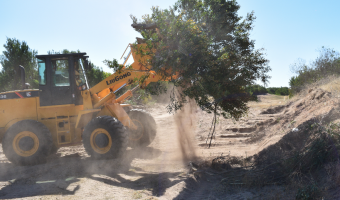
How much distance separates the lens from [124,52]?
25.2 ft

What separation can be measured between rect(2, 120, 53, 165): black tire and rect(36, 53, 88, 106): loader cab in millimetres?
947

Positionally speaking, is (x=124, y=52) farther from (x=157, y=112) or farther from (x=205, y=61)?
(x=157, y=112)

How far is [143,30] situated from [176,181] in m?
4.11

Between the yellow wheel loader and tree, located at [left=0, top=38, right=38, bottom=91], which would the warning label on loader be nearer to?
the yellow wheel loader

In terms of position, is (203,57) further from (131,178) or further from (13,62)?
(13,62)

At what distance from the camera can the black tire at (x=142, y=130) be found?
31.9 feet

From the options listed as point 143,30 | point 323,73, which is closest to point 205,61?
point 143,30

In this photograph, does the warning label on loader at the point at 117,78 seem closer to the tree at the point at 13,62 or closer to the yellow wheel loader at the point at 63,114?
the yellow wheel loader at the point at 63,114

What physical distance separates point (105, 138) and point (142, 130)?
8.21 ft

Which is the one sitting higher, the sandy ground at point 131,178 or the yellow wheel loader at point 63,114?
the yellow wheel loader at point 63,114

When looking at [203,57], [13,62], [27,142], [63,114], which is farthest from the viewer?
[13,62]

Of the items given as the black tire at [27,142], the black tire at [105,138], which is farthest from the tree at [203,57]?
the black tire at [27,142]

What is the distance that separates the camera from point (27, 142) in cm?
744

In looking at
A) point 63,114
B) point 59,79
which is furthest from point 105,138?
point 59,79
